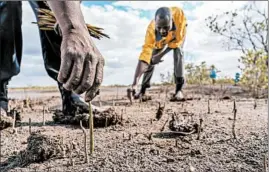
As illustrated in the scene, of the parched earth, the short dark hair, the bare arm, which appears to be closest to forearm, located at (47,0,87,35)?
the bare arm

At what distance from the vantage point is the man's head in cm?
429

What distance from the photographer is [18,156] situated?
196 centimetres

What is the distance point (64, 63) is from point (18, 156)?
1.06 meters

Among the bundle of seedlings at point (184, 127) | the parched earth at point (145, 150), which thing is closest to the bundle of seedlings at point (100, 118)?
the parched earth at point (145, 150)

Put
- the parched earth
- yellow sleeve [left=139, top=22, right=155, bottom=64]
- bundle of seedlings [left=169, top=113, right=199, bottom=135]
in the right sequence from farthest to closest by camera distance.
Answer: yellow sleeve [left=139, top=22, right=155, bottom=64], bundle of seedlings [left=169, top=113, right=199, bottom=135], the parched earth

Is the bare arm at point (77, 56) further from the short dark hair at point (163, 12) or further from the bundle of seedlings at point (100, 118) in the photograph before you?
the short dark hair at point (163, 12)

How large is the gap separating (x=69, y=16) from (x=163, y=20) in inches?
127

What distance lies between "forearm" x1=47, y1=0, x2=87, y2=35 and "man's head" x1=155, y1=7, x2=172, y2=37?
10.3ft

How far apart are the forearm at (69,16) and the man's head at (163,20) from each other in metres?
3.15

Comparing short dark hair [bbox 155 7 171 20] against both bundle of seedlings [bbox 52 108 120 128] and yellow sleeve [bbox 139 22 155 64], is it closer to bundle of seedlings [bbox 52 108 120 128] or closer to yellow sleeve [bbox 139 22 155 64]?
yellow sleeve [bbox 139 22 155 64]

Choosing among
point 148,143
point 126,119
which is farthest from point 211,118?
point 148,143

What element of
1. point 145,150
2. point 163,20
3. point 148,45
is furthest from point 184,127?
point 148,45

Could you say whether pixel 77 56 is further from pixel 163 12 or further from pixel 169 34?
pixel 169 34

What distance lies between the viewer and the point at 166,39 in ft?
15.7
